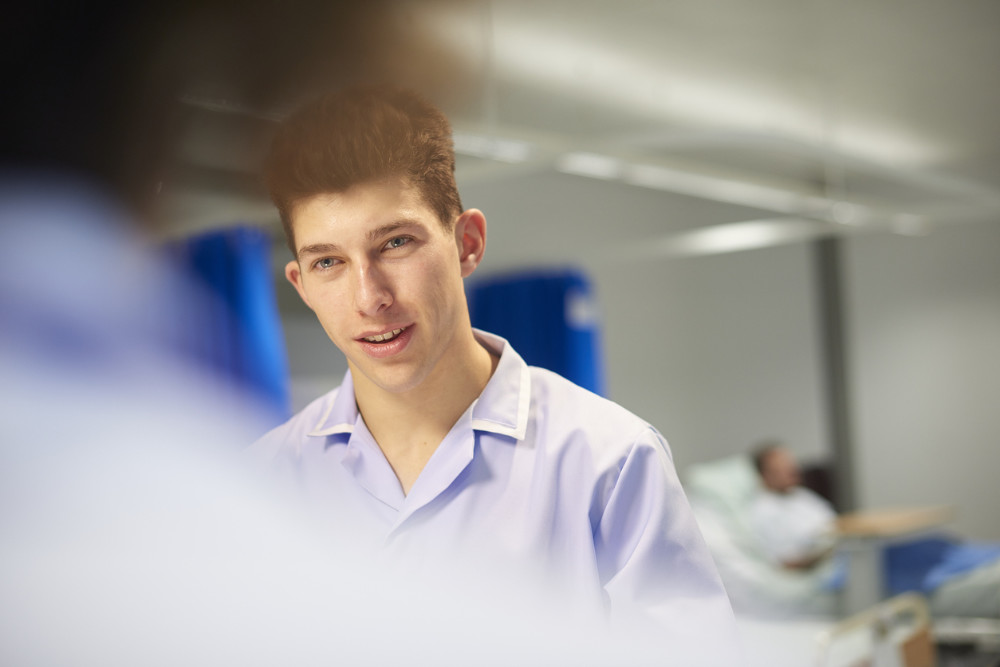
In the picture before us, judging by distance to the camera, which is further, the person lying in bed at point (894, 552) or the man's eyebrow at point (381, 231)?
the person lying in bed at point (894, 552)

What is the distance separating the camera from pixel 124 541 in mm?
838

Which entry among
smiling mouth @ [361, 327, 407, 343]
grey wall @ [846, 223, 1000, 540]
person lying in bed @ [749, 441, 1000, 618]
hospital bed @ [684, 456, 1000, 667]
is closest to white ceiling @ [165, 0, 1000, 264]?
smiling mouth @ [361, 327, 407, 343]

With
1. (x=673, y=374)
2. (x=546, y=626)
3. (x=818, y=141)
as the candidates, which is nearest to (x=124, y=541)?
(x=546, y=626)

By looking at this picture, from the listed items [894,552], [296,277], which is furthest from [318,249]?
[894,552]

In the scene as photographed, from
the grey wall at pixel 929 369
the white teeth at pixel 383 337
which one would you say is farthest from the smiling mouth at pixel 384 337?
the grey wall at pixel 929 369

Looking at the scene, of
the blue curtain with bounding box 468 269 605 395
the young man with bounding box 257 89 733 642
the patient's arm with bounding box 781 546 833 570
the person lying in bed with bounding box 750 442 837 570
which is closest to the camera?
the young man with bounding box 257 89 733 642

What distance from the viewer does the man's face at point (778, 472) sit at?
367cm

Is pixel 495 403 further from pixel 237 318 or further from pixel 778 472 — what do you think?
pixel 778 472

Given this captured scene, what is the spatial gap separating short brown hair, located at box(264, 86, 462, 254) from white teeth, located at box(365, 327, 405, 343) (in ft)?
0.31

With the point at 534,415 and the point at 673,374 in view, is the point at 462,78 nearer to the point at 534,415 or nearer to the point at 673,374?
the point at 534,415

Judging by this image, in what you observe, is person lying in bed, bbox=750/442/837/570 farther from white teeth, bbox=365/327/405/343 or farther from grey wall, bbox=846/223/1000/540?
white teeth, bbox=365/327/405/343

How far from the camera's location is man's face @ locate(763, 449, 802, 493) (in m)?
3.67

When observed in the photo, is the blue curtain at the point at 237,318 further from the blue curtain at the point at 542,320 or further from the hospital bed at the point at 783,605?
the hospital bed at the point at 783,605

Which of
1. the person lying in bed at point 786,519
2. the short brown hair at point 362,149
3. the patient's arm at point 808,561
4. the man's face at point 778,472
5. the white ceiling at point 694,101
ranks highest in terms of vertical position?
the white ceiling at point 694,101
